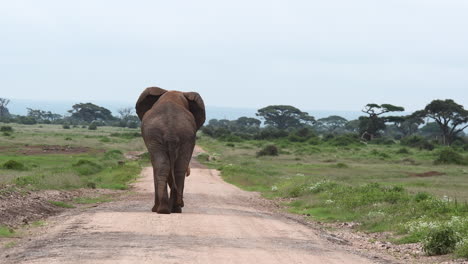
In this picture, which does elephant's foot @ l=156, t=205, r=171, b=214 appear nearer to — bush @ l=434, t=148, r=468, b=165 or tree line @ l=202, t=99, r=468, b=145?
bush @ l=434, t=148, r=468, b=165

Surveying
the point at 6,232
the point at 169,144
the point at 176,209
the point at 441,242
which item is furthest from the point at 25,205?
the point at 441,242

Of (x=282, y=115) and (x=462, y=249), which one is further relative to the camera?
(x=282, y=115)

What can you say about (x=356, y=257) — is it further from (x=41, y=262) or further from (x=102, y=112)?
(x=102, y=112)

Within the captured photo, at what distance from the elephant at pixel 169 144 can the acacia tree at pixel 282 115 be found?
12996 cm

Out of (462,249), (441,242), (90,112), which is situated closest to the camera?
(462,249)

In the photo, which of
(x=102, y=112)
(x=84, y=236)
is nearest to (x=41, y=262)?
(x=84, y=236)

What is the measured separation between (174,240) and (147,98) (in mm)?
7124

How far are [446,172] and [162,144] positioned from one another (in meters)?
30.1

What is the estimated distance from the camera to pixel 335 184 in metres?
24.8

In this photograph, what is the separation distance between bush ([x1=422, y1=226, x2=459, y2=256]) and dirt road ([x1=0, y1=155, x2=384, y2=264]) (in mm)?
1535

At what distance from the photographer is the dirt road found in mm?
9641

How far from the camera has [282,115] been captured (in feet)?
484

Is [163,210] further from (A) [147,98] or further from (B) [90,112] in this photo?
(B) [90,112]

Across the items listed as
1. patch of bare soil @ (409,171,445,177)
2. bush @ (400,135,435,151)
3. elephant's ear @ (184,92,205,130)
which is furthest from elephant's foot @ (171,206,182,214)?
bush @ (400,135,435,151)
